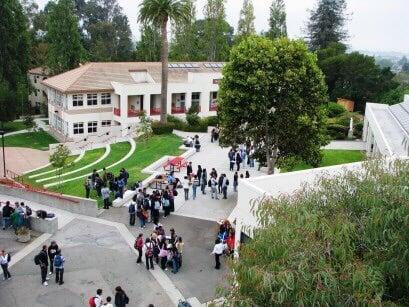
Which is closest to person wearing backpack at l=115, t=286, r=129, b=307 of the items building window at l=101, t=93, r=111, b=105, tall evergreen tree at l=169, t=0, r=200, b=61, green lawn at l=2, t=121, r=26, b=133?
building window at l=101, t=93, r=111, b=105

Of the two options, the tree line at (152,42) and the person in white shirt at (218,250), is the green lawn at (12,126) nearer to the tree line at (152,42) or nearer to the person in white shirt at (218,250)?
the tree line at (152,42)

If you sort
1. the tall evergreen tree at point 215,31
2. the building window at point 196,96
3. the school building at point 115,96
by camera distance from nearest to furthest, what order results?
the school building at point 115,96 → the building window at point 196,96 → the tall evergreen tree at point 215,31

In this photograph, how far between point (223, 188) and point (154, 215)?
4.60 m

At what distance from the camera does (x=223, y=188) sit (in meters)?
25.1

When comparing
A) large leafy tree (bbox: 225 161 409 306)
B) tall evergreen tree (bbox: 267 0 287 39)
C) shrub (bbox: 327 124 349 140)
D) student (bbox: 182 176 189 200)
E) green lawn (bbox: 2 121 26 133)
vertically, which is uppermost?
tall evergreen tree (bbox: 267 0 287 39)

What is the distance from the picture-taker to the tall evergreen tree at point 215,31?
66.9m

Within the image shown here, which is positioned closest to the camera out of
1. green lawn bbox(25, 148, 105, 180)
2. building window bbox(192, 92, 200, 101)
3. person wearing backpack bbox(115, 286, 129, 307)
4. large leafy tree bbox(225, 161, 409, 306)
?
large leafy tree bbox(225, 161, 409, 306)

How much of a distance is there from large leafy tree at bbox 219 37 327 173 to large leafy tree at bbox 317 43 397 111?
97.8 feet

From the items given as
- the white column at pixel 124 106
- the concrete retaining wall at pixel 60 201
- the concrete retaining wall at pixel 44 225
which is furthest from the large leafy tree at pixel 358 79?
the concrete retaining wall at pixel 44 225

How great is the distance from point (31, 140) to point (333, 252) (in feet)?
149

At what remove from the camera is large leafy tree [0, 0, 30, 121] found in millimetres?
49938

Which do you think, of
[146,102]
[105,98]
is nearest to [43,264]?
[146,102]

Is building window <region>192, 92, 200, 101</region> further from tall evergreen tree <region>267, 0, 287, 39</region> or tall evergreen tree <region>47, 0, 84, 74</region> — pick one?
tall evergreen tree <region>267, 0, 287, 39</region>

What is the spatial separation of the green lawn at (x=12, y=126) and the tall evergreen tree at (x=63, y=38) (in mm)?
7567
